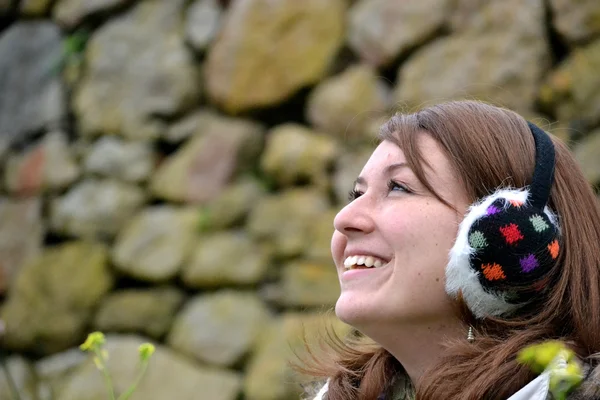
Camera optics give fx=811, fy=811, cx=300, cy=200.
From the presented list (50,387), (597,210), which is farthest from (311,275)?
(597,210)

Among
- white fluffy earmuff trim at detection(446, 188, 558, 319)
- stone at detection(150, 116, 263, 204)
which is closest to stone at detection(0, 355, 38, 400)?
stone at detection(150, 116, 263, 204)

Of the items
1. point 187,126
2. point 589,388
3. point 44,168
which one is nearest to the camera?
point 589,388

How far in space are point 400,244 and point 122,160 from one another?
2587 mm

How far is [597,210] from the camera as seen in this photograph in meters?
1.45

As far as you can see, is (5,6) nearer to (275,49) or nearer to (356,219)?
(275,49)

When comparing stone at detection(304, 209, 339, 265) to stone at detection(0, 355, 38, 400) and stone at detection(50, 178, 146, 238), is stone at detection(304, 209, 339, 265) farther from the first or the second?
stone at detection(0, 355, 38, 400)

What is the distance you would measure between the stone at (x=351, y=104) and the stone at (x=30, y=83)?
146cm

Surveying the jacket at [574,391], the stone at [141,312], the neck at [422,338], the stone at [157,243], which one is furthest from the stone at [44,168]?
the jacket at [574,391]

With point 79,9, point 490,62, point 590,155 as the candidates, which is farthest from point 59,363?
point 590,155

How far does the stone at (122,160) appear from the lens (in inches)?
146

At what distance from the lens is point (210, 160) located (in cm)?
350

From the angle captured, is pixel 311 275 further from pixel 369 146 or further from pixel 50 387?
pixel 50 387

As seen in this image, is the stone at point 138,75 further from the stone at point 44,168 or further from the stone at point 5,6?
the stone at point 5,6

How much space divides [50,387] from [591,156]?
2.39m
